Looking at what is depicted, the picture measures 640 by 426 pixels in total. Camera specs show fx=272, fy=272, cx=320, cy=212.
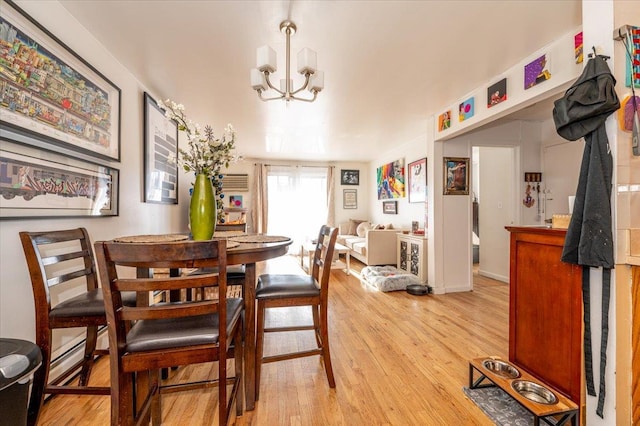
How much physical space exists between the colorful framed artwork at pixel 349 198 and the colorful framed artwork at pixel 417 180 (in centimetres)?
211

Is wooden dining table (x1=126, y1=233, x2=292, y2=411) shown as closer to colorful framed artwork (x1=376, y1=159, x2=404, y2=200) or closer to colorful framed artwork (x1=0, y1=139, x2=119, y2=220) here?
colorful framed artwork (x1=0, y1=139, x2=119, y2=220)

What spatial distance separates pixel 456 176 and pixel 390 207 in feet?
7.42

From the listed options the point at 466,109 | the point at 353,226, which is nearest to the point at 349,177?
the point at 353,226

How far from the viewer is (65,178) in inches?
66.1

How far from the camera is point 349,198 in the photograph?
6.98 m

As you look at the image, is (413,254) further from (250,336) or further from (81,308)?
(81,308)

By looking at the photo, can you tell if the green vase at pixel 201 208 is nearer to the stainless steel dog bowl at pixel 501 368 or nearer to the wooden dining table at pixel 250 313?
the wooden dining table at pixel 250 313

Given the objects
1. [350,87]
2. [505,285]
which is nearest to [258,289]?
[350,87]

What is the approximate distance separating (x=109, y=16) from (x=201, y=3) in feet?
2.15

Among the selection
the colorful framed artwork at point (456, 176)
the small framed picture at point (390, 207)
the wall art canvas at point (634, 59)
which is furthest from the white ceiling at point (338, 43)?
the small framed picture at point (390, 207)

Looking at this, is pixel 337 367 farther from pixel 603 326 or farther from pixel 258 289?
pixel 603 326

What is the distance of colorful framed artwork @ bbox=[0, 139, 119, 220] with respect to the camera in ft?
4.35

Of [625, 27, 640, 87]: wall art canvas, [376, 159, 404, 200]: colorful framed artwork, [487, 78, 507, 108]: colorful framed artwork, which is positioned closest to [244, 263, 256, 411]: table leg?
[625, 27, 640, 87]: wall art canvas

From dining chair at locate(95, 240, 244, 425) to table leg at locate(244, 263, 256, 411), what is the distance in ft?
0.87
